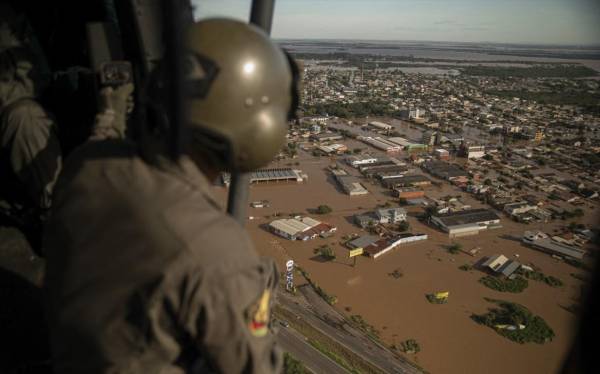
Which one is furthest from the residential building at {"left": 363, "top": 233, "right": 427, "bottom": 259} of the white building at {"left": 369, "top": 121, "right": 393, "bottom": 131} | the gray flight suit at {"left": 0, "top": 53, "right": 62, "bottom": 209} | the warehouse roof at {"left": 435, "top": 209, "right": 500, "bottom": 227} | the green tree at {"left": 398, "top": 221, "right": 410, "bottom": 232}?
the white building at {"left": 369, "top": 121, "right": 393, "bottom": 131}

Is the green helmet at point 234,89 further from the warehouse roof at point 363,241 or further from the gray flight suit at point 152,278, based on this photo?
the warehouse roof at point 363,241

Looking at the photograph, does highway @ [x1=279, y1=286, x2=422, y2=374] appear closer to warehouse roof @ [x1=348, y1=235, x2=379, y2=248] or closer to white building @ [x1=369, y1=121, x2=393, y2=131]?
warehouse roof @ [x1=348, y1=235, x2=379, y2=248]

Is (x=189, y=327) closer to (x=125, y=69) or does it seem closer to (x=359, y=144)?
(x=125, y=69)

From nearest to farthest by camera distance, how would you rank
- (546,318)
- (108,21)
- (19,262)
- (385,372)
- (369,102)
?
1. (19,262)
2. (108,21)
3. (385,372)
4. (546,318)
5. (369,102)

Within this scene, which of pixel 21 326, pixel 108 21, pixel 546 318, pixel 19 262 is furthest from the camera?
pixel 546 318

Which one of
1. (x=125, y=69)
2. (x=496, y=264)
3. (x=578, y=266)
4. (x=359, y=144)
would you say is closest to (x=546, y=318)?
(x=496, y=264)

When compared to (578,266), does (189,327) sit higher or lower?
higher

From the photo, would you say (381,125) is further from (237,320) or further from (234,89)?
(237,320)

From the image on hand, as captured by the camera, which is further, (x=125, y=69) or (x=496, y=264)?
(x=496, y=264)
